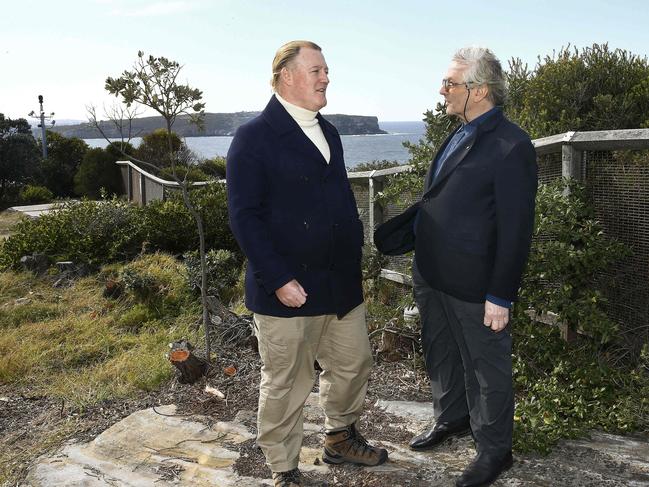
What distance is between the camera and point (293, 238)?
10.3 feet

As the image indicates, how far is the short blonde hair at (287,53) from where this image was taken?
123 inches

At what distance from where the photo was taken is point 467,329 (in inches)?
128

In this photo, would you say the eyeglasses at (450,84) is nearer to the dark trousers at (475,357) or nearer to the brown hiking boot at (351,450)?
the dark trousers at (475,357)

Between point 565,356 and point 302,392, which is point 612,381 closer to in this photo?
point 565,356

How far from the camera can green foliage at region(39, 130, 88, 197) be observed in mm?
26734

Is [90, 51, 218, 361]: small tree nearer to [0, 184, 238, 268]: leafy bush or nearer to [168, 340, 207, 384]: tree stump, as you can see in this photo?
[168, 340, 207, 384]: tree stump

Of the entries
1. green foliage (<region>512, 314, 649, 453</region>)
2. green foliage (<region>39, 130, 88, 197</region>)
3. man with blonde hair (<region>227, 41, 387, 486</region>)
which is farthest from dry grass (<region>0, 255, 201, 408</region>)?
green foliage (<region>39, 130, 88, 197</region>)

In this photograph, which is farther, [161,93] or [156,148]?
[156,148]

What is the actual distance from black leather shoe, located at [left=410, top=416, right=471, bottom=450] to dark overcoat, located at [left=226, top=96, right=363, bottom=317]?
3.20ft

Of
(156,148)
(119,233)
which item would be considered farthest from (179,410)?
(156,148)

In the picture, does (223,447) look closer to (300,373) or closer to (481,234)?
(300,373)

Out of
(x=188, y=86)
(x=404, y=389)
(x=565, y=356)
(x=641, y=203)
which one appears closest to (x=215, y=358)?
(x=404, y=389)

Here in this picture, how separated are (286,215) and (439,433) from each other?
156cm

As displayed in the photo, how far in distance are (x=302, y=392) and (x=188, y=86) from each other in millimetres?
2991
